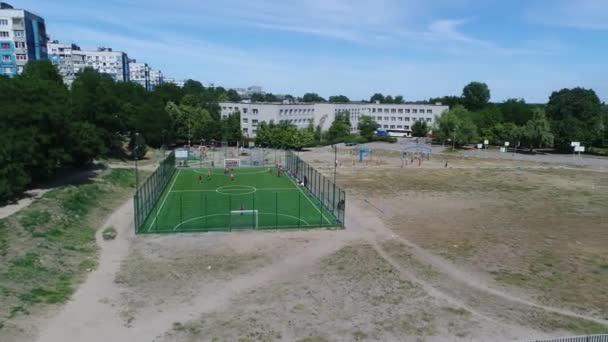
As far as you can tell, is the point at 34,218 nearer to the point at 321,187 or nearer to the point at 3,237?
the point at 3,237

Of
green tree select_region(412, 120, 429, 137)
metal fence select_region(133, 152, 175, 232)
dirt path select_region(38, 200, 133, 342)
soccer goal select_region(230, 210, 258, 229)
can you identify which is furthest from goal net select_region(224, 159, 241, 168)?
green tree select_region(412, 120, 429, 137)

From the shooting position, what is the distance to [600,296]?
1989 centimetres

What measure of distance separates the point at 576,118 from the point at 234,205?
77.1 meters

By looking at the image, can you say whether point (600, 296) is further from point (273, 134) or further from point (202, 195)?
point (273, 134)

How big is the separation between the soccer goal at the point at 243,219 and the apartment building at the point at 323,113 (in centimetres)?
5832

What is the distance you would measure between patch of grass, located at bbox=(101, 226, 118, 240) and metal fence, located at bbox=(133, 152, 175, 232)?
1366 mm

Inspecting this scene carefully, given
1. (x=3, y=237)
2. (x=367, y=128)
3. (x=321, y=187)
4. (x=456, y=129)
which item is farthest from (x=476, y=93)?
(x=3, y=237)

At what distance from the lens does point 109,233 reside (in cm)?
2772

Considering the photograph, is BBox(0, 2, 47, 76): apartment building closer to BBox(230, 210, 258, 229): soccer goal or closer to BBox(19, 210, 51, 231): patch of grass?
BBox(19, 210, 51, 231): patch of grass

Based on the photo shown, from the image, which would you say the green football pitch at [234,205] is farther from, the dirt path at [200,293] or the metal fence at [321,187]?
the dirt path at [200,293]

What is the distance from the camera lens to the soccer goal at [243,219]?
1187 inches

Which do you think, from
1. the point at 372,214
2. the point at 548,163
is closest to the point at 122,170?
the point at 372,214

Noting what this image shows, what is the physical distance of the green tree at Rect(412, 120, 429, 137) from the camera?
4400 inches

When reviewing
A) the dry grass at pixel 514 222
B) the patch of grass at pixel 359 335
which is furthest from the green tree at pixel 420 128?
the patch of grass at pixel 359 335
